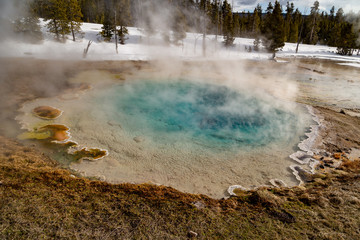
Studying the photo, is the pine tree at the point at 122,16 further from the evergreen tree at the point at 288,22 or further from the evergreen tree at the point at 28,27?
the evergreen tree at the point at 288,22

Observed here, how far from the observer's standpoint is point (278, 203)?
2.88 m

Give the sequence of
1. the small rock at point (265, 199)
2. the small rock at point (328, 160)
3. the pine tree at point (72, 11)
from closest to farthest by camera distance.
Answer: the small rock at point (265, 199)
the small rock at point (328, 160)
the pine tree at point (72, 11)

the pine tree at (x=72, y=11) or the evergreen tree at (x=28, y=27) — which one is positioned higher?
the pine tree at (x=72, y=11)

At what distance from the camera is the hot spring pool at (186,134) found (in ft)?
12.9

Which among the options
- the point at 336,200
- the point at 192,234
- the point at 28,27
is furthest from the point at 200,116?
the point at 28,27

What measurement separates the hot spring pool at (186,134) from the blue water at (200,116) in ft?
0.08

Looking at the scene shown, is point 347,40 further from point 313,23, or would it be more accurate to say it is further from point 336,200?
point 336,200

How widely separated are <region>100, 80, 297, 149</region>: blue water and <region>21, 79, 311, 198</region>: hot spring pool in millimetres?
26

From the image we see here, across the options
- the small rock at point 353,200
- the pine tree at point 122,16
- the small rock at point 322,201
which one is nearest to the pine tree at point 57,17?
the pine tree at point 122,16

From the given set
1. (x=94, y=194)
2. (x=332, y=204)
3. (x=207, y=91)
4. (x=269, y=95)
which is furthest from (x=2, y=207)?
(x=269, y=95)

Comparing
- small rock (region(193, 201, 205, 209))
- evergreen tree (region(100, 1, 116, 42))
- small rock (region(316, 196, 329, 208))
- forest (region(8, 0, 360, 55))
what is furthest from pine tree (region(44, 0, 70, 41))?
small rock (region(316, 196, 329, 208))

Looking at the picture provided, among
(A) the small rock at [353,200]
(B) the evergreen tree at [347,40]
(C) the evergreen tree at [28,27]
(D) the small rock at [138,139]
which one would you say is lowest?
(D) the small rock at [138,139]

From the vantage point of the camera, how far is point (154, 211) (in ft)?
8.44

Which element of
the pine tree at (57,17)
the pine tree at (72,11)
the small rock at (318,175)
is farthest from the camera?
the pine tree at (72,11)
